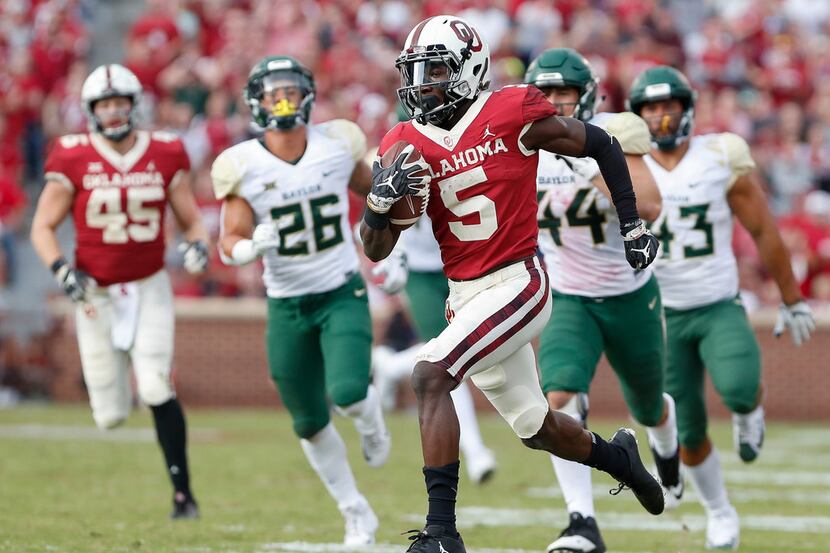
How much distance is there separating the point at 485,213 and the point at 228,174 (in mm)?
1811

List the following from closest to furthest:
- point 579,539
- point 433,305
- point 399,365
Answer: point 579,539 → point 433,305 → point 399,365

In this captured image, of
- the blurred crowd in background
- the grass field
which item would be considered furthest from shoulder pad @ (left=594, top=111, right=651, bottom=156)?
the blurred crowd in background

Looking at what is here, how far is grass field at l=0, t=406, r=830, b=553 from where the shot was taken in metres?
6.12

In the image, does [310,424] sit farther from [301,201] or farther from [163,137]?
[163,137]

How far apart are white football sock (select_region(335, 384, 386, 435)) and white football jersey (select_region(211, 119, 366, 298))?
0.54 m

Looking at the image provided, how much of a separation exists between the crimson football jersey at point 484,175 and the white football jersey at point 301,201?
1.48m

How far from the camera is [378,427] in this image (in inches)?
259

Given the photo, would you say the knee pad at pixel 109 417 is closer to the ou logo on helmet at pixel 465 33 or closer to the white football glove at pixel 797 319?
the ou logo on helmet at pixel 465 33

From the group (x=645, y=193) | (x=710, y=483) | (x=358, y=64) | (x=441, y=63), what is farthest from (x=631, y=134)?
(x=358, y=64)

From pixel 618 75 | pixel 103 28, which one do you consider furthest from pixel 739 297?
pixel 103 28

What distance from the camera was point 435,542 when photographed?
447 centimetres

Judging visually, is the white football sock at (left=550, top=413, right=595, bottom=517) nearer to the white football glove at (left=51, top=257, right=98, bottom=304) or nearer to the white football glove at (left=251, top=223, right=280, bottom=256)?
the white football glove at (left=251, top=223, right=280, bottom=256)

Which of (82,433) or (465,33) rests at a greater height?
(465,33)

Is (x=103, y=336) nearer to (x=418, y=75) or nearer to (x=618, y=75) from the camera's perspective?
(x=418, y=75)
